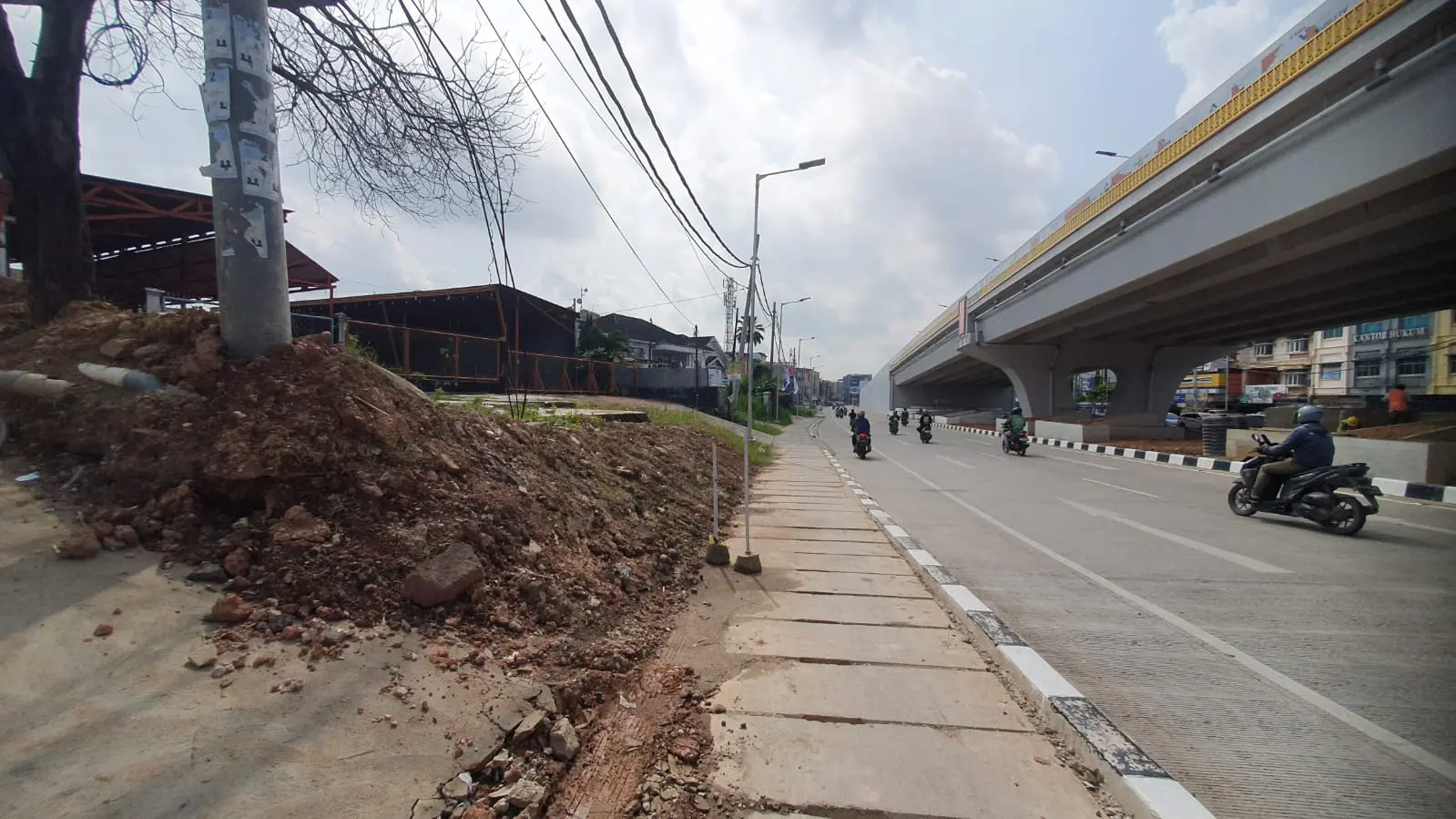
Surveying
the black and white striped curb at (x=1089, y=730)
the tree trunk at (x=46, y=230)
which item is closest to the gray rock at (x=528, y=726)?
the black and white striped curb at (x=1089, y=730)

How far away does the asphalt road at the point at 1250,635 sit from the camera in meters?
2.51

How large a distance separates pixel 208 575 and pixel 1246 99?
1690 centimetres

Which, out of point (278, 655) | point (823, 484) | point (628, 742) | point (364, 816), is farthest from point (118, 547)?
point (823, 484)

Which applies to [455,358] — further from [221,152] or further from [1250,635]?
[1250,635]

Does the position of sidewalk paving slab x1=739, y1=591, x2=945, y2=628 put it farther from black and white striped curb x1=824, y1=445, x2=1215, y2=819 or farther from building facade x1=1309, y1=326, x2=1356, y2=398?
building facade x1=1309, y1=326, x2=1356, y2=398

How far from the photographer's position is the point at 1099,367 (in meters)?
32.2

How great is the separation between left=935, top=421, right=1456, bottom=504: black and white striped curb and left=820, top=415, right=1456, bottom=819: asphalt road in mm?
1339

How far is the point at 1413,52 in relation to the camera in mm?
9203

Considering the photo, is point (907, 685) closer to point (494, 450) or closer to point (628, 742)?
point (628, 742)

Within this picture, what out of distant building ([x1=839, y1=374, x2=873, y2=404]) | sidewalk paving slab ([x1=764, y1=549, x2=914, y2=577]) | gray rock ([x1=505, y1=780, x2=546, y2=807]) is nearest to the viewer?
gray rock ([x1=505, y1=780, x2=546, y2=807])

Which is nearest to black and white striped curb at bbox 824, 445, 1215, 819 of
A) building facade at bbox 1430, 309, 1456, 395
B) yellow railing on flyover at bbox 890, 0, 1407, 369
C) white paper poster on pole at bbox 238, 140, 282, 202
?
white paper poster on pole at bbox 238, 140, 282, 202

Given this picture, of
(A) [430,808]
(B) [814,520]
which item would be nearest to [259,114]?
(A) [430,808]

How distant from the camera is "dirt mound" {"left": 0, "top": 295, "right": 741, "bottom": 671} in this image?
2896mm

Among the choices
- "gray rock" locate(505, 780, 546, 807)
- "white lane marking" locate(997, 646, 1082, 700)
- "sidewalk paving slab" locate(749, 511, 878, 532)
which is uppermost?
"gray rock" locate(505, 780, 546, 807)
